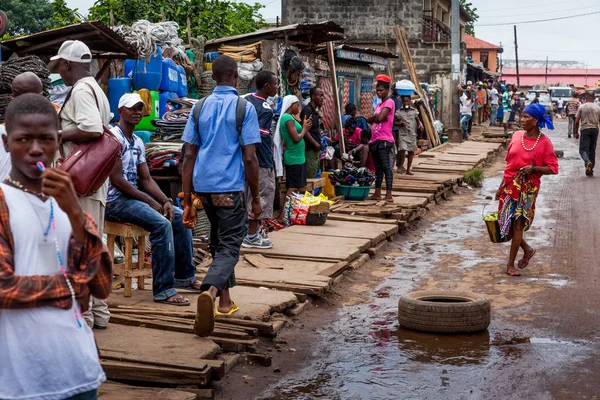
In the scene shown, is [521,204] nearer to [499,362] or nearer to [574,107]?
[499,362]

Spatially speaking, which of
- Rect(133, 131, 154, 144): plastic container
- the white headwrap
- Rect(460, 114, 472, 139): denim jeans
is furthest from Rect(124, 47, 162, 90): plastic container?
Rect(460, 114, 472, 139): denim jeans

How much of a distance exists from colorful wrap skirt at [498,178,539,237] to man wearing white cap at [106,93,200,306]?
3490 millimetres

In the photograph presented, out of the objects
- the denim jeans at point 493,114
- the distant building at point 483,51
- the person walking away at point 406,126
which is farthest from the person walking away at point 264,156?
the distant building at point 483,51

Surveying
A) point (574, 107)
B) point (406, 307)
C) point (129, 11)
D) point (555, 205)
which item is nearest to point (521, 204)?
point (406, 307)

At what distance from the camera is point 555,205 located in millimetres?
14938

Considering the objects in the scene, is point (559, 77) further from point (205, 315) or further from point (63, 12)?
point (205, 315)

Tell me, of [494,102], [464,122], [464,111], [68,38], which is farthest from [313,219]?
[494,102]

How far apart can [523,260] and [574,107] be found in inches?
1054

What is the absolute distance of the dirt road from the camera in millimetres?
5426

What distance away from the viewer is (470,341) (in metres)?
6.53

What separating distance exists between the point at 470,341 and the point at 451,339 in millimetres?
152

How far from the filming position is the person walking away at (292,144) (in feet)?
36.0

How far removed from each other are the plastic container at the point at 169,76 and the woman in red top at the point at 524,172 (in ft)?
15.7

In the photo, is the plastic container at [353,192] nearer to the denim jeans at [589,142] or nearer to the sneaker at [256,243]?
the sneaker at [256,243]
